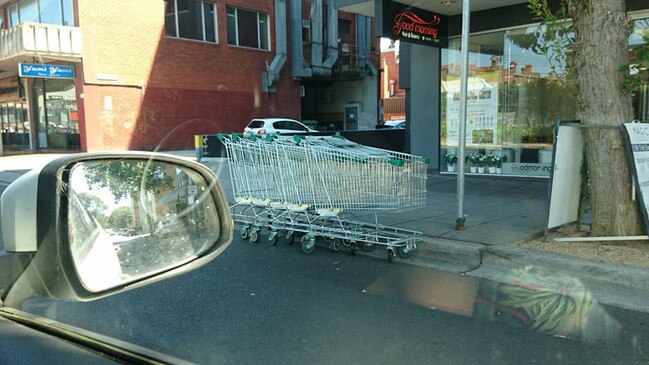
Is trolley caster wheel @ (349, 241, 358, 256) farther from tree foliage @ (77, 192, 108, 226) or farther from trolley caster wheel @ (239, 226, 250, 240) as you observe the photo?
tree foliage @ (77, 192, 108, 226)

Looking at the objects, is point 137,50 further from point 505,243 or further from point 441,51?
point 505,243

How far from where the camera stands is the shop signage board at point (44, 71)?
20.5 metres

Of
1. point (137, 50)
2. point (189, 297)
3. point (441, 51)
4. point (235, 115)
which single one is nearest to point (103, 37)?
point (137, 50)

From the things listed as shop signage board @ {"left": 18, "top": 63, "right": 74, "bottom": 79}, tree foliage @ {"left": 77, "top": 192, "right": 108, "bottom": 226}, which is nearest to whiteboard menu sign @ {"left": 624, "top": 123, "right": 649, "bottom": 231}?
tree foliage @ {"left": 77, "top": 192, "right": 108, "bottom": 226}

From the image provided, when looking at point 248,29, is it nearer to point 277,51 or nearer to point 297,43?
point 277,51

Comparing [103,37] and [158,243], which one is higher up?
[103,37]

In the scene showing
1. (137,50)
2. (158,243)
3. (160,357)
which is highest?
(137,50)

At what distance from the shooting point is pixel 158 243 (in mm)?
2279

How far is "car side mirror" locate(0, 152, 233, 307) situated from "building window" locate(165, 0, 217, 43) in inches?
933

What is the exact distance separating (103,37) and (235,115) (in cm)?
738

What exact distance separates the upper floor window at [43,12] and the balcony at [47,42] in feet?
3.68

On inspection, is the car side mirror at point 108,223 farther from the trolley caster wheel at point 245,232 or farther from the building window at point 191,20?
the building window at point 191,20

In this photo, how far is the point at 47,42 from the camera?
67.9 ft

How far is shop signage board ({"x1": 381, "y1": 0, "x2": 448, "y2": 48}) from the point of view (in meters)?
10.0
